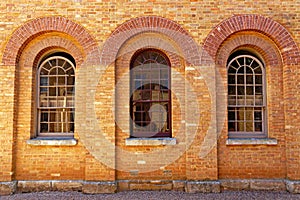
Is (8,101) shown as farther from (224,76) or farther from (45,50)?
(224,76)

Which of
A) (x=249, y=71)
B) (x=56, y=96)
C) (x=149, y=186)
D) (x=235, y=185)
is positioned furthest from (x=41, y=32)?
(x=235, y=185)

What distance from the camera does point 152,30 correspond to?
679 cm

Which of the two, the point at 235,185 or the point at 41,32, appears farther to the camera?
the point at 41,32

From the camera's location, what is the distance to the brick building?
6648 millimetres

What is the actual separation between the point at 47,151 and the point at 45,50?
2783 mm

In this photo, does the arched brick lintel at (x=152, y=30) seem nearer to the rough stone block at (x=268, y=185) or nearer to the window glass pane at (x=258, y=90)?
the window glass pane at (x=258, y=90)

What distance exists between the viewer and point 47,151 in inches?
268

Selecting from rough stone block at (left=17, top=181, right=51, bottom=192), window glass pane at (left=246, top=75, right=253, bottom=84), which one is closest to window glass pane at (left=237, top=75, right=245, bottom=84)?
window glass pane at (left=246, top=75, right=253, bottom=84)

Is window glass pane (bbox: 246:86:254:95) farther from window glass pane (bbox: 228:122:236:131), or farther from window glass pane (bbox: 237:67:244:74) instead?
window glass pane (bbox: 228:122:236:131)

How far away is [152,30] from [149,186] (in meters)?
4.10

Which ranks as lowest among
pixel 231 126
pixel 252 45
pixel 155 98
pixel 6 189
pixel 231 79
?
pixel 6 189

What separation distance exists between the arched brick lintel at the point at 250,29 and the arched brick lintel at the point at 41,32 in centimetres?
313

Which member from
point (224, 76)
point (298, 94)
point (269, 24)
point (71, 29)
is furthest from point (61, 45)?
point (298, 94)

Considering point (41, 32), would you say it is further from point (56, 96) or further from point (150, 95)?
point (150, 95)
